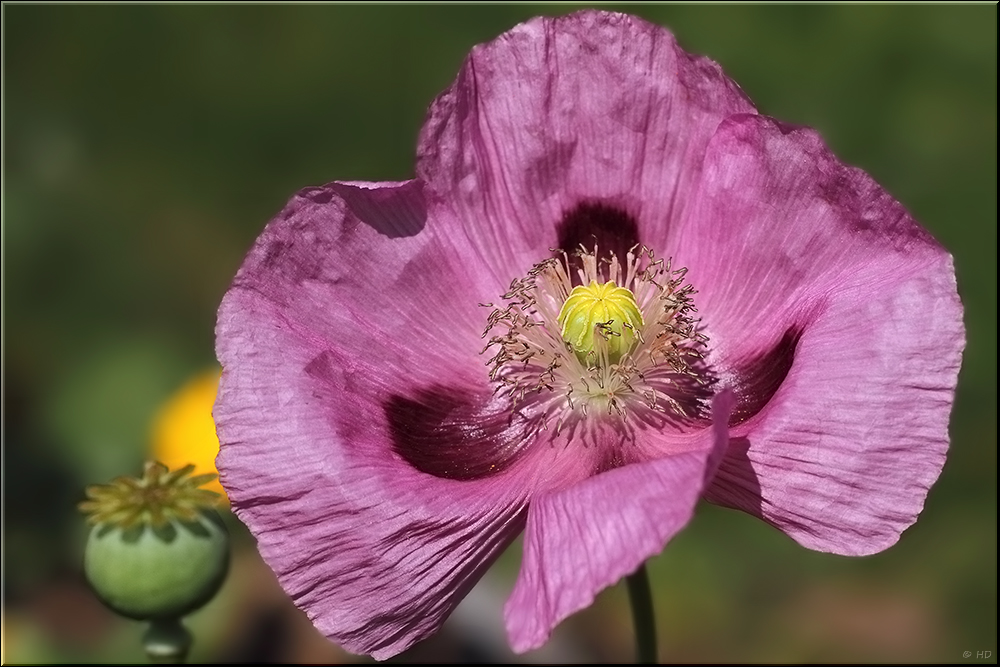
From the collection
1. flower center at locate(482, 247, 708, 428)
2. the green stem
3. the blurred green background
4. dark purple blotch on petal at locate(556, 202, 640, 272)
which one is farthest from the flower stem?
the blurred green background

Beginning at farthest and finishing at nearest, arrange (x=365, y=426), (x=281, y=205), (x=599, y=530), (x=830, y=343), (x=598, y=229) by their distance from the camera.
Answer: (x=281, y=205), (x=598, y=229), (x=365, y=426), (x=830, y=343), (x=599, y=530)

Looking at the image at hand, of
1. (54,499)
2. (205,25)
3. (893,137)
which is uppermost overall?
(205,25)

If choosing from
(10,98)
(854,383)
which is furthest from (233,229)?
(854,383)

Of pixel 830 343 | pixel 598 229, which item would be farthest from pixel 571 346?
pixel 830 343

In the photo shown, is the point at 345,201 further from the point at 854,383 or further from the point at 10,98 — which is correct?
the point at 10,98

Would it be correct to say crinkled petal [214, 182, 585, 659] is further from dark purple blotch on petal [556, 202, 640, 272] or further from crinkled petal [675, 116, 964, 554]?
crinkled petal [675, 116, 964, 554]

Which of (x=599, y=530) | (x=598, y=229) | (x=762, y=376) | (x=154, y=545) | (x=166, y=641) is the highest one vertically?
(x=598, y=229)

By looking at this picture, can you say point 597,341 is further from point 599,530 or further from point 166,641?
point 166,641

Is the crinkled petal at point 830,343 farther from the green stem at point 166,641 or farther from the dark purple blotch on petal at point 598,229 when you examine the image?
the green stem at point 166,641
